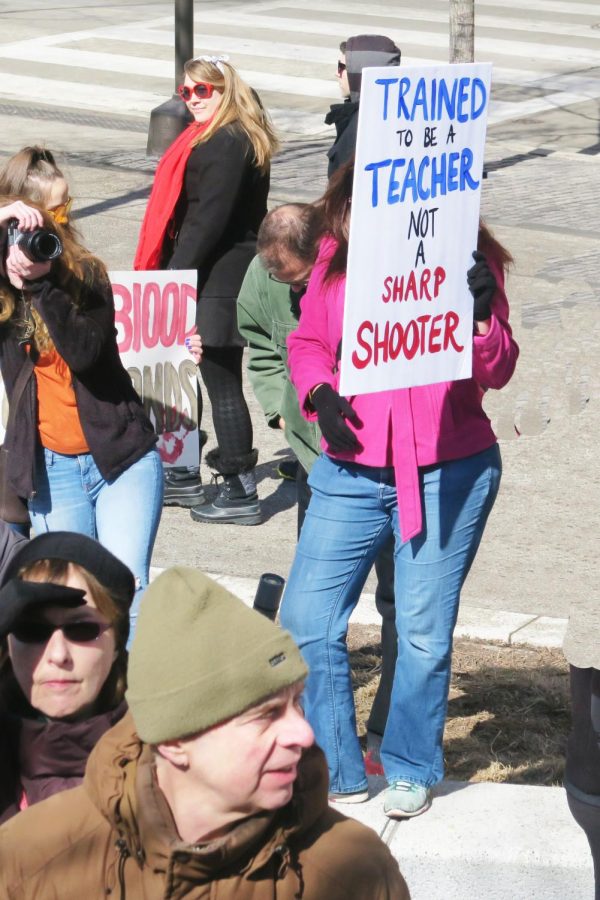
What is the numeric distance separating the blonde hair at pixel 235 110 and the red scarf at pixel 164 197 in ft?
0.28

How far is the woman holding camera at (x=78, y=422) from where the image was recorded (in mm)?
4051

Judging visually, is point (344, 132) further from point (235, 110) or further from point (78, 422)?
point (78, 422)

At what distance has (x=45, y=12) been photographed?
81.0 feet

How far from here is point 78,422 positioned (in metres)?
4.17

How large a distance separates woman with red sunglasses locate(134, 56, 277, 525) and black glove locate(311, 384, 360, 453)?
2.45m

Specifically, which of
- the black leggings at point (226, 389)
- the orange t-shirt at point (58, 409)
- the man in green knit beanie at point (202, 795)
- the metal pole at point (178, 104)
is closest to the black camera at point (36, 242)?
the orange t-shirt at point (58, 409)

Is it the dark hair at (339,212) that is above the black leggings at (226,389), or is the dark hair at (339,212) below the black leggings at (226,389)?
above

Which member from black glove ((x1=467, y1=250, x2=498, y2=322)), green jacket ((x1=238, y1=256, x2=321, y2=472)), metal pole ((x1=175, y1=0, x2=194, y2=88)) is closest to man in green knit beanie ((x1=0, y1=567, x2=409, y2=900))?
black glove ((x1=467, y1=250, x2=498, y2=322))

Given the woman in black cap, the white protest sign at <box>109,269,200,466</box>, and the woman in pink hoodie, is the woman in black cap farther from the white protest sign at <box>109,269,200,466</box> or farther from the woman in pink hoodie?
the white protest sign at <box>109,269,200,466</box>

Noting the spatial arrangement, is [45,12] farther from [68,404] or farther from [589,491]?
[68,404]

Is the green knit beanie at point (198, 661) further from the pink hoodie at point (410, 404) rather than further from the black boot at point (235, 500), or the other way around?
the black boot at point (235, 500)

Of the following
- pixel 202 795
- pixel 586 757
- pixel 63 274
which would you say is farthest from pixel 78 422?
A: pixel 202 795

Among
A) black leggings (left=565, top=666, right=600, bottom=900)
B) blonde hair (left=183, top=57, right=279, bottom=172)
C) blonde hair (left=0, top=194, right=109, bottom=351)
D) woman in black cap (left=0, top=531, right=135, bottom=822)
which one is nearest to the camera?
woman in black cap (left=0, top=531, right=135, bottom=822)

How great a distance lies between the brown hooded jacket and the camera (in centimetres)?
207
